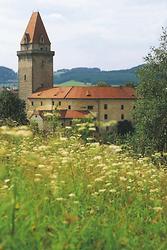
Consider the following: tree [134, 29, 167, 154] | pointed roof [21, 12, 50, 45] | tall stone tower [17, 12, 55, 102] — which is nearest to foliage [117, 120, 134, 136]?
tall stone tower [17, 12, 55, 102]

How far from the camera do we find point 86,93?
3701 inches

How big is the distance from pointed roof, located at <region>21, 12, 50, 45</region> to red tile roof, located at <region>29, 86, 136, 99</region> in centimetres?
889

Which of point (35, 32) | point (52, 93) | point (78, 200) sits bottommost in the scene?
point (52, 93)

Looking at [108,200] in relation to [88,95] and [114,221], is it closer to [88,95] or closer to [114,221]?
[114,221]

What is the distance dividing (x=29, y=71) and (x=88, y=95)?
37.0ft

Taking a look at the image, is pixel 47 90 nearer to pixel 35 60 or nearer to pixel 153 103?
pixel 35 60

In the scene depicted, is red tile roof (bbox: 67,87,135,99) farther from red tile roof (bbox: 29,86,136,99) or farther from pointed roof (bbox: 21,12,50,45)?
pointed roof (bbox: 21,12,50,45)

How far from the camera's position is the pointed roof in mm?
96188

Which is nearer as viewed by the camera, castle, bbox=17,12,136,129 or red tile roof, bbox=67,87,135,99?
red tile roof, bbox=67,87,135,99

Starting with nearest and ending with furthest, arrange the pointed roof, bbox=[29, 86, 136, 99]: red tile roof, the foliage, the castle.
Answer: the foliage → bbox=[29, 86, 136, 99]: red tile roof → the castle → the pointed roof

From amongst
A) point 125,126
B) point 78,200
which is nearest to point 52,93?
point 125,126

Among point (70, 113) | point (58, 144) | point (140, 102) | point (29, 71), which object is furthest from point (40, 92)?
point (58, 144)

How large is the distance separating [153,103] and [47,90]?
69.8 metres

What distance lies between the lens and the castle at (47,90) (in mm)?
94000
